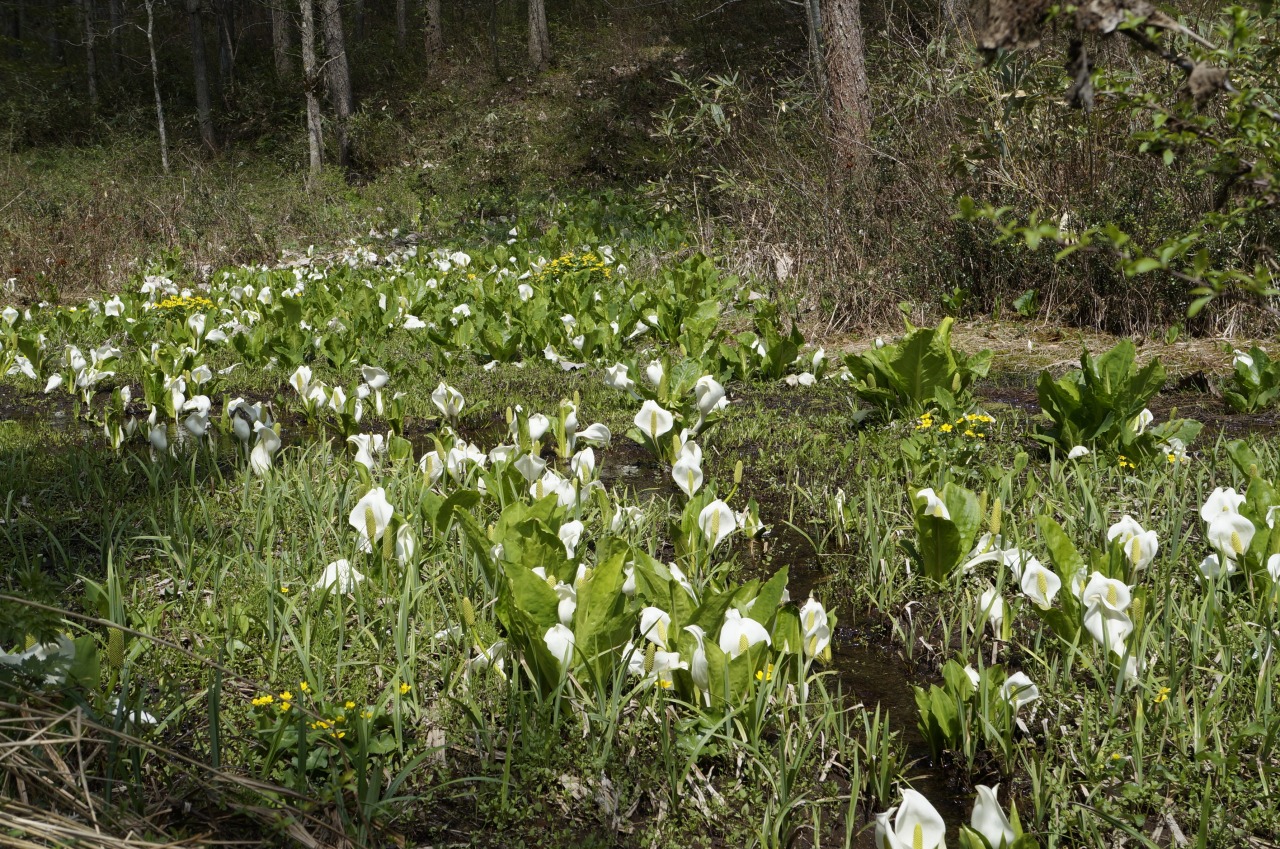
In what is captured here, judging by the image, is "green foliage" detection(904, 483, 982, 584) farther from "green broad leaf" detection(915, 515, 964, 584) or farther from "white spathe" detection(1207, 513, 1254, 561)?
"white spathe" detection(1207, 513, 1254, 561)

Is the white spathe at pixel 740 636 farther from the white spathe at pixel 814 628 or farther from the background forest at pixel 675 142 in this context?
the background forest at pixel 675 142

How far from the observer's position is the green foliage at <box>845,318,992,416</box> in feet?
14.4

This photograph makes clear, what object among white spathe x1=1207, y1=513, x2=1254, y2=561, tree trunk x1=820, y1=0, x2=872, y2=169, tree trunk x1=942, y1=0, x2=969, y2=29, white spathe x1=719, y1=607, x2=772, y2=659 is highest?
tree trunk x1=942, y1=0, x2=969, y2=29

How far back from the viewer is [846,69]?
863 centimetres

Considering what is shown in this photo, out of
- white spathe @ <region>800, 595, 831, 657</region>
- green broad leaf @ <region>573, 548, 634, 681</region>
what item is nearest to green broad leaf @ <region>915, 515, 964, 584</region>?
white spathe @ <region>800, 595, 831, 657</region>

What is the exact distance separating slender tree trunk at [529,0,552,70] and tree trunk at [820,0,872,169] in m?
15.1

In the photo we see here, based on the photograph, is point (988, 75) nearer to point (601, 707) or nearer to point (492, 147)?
point (601, 707)

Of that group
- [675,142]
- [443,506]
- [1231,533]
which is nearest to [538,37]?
[675,142]

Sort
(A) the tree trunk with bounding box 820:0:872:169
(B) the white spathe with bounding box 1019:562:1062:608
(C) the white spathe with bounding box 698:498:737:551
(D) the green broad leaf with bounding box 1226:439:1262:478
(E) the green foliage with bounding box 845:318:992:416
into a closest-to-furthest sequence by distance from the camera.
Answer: (B) the white spathe with bounding box 1019:562:1062:608
(C) the white spathe with bounding box 698:498:737:551
(D) the green broad leaf with bounding box 1226:439:1262:478
(E) the green foliage with bounding box 845:318:992:416
(A) the tree trunk with bounding box 820:0:872:169

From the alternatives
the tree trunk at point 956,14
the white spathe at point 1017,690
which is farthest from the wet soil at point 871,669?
the tree trunk at point 956,14

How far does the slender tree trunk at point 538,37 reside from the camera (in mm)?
22703

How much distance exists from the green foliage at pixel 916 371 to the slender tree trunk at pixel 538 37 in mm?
19943

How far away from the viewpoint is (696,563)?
112 inches

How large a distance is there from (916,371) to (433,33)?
22245 mm
